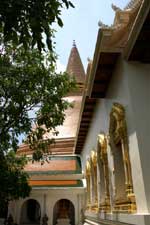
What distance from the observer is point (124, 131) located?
16.9ft

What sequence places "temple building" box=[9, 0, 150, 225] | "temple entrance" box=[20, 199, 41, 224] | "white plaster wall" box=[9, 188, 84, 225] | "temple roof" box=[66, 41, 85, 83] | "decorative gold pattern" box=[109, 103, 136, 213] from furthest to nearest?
"temple roof" box=[66, 41, 85, 83], "temple entrance" box=[20, 199, 41, 224], "white plaster wall" box=[9, 188, 84, 225], "decorative gold pattern" box=[109, 103, 136, 213], "temple building" box=[9, 0, 150, 225]

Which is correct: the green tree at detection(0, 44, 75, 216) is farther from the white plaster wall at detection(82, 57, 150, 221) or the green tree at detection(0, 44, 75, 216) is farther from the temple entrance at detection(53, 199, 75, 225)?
the temple entrance at detection(53, 199, 75, 225)

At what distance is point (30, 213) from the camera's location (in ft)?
61.7

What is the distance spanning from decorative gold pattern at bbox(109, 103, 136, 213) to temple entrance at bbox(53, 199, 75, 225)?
1232cm

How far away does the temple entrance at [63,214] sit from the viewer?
1705cm

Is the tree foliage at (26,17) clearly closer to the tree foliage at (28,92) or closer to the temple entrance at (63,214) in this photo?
the tree foliage at (28,92)

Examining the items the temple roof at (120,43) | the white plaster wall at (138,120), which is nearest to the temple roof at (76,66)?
the temple roof at (120,43)

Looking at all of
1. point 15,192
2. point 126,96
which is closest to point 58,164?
point 15,192

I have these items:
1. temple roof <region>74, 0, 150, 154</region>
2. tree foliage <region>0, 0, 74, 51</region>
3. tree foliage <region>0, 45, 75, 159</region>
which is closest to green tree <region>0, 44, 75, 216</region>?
tree foliage <region>0, 45, 75, 159</region>

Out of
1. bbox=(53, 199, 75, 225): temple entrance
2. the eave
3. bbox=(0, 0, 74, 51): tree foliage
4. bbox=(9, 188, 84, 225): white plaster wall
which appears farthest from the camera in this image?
bbox=(53, 199, 75, 225): temple entrance

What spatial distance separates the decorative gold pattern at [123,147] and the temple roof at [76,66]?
23682 millimetres

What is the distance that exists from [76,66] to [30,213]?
17.6 meters

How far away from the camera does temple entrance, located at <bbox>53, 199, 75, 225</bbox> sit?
1705 cm

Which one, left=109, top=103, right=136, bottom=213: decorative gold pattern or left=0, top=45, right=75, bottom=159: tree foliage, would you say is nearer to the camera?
left=109, top=103, right=136, bottom=213: decorative gold pattern
